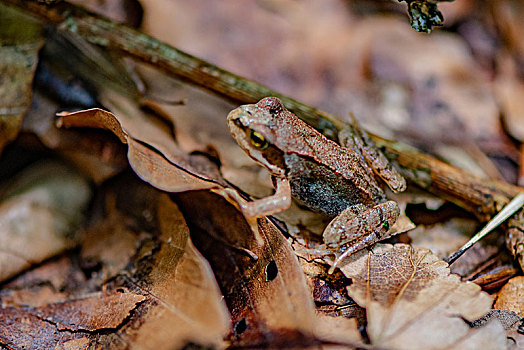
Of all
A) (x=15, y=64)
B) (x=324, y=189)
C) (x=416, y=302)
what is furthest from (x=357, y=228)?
(x=15, y=64)

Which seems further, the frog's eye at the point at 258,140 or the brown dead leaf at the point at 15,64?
the brown dead leaf at the point at 15,64

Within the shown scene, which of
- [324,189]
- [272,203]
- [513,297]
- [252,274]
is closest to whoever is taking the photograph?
[252,274]

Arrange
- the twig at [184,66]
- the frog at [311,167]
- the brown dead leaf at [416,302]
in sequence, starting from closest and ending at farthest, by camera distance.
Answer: the brown dead leaf at [416,302] → the frog at [311,167] → the twig at [184,66]

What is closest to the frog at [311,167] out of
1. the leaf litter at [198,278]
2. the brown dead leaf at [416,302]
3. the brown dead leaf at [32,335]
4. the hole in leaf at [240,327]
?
the leaf litter at [198,278]

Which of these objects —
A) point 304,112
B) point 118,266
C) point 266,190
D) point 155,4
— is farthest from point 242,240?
point 155,4

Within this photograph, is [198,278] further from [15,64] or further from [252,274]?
[15,64]

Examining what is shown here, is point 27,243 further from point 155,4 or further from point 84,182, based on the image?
point 155,4

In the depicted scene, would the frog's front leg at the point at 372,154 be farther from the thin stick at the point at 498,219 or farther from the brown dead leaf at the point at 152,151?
the brown dead leaf at the point at 152,151
